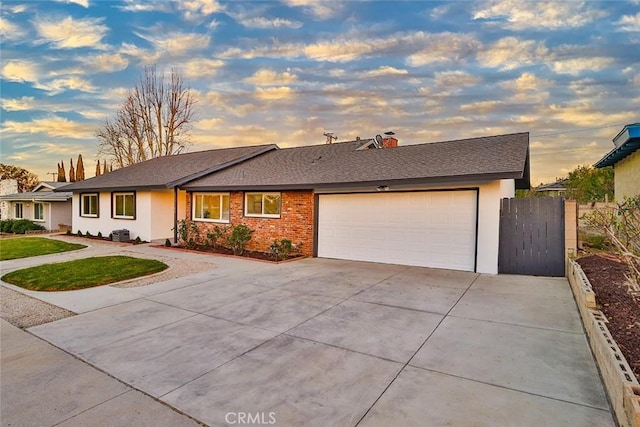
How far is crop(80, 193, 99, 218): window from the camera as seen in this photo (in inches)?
703

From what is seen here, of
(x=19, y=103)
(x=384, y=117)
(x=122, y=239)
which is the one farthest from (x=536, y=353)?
(x=19, y=103)

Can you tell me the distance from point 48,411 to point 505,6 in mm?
12568

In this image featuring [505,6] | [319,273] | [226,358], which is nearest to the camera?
[226,358]

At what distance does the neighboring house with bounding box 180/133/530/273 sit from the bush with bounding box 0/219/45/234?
15.3m

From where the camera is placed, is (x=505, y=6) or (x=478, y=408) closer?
(x=478, y=408)

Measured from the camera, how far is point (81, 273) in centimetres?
861

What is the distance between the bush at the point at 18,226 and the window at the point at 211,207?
49.3ft

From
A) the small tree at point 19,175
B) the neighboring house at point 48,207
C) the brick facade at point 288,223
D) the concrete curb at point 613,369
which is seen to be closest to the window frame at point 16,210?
the neighboring house at point 48,207

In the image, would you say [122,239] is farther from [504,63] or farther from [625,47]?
[625,47]

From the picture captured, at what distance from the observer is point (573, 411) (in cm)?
284

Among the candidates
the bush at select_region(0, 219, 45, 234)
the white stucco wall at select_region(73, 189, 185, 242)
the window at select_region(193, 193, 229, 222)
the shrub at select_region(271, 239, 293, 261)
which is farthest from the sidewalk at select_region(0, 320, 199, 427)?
the bush at select_region(0, 219, 45, 234)

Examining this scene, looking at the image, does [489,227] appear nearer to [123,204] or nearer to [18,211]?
[123,204]

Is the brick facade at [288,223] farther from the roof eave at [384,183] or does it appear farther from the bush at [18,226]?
the bush at [18,226]

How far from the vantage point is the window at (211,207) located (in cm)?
1366
